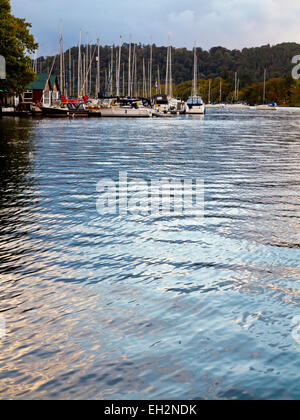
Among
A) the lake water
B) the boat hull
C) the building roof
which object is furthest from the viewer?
the boat hull

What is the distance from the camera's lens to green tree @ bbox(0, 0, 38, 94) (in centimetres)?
6588

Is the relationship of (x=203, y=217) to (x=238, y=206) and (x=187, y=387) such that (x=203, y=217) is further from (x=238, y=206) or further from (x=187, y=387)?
(x=187, y=387)

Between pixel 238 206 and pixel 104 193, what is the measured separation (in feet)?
14.2

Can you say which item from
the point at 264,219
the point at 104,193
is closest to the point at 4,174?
the point at 104,193

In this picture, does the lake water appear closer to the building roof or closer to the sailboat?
the building roof

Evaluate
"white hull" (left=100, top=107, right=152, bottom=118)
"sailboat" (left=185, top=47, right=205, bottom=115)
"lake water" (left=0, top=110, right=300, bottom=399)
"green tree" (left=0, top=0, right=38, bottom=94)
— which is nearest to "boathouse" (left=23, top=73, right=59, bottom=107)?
"white hull" (left=100, top=107, right=152, bottom=118)

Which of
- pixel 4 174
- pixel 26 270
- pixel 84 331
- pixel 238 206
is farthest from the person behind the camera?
pixel 4 174

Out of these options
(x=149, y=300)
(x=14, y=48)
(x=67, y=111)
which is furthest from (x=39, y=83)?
(x=149, y=300)

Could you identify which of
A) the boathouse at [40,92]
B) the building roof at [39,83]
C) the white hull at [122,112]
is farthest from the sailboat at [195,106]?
the building roof at [39,83]

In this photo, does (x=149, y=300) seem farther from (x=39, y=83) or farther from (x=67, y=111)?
(x=39, y=83)

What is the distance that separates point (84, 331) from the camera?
23.7 feet

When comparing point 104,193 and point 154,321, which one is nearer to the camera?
point 154,321

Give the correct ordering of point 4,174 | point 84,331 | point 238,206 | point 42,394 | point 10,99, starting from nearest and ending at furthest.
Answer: point 42,394
point 84,331
point 238,206
point 4,174
point 10,99

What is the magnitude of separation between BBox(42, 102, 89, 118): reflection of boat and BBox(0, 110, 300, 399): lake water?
80022 mm
